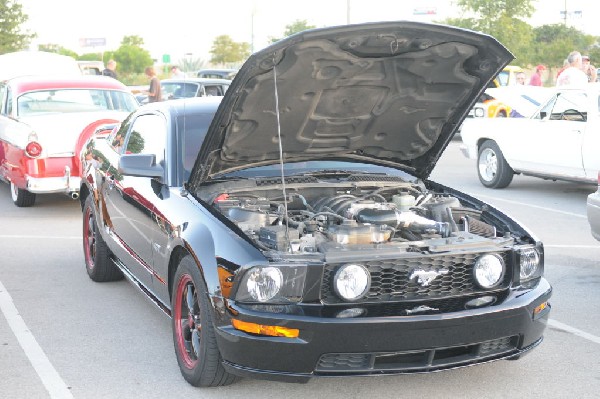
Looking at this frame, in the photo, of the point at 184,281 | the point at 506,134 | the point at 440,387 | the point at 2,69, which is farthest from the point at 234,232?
the point at 2,69

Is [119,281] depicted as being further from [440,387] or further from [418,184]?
[440,387]

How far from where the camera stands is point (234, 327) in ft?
14.0

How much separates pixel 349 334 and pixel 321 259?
15.3 inches

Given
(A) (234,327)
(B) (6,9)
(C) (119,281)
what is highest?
(B) (6,9)

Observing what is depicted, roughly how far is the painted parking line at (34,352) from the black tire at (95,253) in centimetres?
72

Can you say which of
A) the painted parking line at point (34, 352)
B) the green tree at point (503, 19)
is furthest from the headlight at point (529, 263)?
the green tree at point (503, 19)

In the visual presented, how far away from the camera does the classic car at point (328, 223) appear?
424 centimetres

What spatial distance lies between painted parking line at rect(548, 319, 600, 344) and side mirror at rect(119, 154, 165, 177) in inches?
110

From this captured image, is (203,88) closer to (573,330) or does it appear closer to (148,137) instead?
(148,137)

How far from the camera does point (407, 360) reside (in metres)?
4.32

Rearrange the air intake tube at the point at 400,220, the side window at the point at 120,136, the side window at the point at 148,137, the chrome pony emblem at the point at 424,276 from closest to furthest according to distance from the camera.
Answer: the chrome pony emblem at the point at 424,276
the air intake tube at the point at 400,220
the side window at the point at 148,137
the side window at the point at 120,136

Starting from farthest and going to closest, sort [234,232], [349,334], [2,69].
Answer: [2,69]
[234,232]
[349,334]

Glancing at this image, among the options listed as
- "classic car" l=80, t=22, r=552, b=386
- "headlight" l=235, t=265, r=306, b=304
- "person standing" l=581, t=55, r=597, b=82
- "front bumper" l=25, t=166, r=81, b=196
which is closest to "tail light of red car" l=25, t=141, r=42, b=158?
"front bumper" l=25, t=166, r=81, b=196

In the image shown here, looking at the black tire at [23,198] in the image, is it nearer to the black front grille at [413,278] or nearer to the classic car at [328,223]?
the classic car at [328,223]
